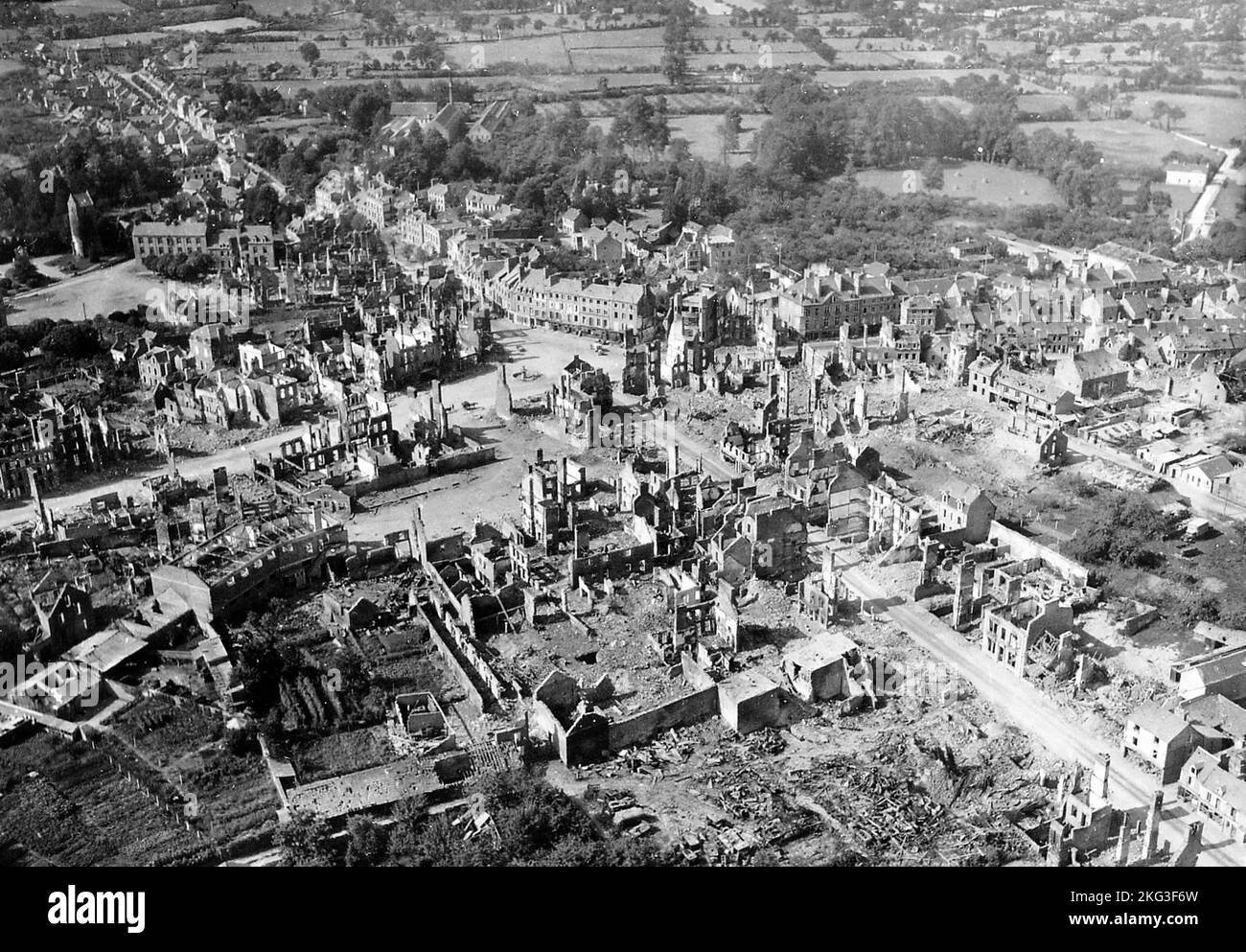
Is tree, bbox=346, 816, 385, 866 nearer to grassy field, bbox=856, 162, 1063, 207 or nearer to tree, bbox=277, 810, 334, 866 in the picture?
tree, bbox=277, 810, 334, 866

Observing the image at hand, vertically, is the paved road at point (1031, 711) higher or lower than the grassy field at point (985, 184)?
lower

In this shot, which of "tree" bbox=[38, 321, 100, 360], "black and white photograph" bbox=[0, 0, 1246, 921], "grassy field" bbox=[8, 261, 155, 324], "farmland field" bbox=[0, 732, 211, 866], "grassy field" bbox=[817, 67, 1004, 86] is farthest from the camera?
"grassy field" bbox=[817, 67, 1004, 86]

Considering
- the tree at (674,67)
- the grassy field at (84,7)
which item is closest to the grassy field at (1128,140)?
the tree at (674,67)

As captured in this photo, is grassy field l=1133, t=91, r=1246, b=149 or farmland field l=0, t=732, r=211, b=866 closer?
farmland field l=0, t=732, r=211, b=866

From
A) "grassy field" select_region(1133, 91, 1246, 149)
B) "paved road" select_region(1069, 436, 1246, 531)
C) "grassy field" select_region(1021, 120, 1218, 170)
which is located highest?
"grassy field" select_region(1133, 91, 1246, 149)

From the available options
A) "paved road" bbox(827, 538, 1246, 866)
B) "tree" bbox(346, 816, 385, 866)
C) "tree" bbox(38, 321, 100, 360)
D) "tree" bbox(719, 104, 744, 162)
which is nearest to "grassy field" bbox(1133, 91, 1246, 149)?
"tree" bbox(719, 104, 744, 162)

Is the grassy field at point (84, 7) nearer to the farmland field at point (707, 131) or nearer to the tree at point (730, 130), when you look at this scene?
the farmland field at point (707, 131)
